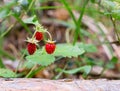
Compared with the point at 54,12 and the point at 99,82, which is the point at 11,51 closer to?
the point at 54,12

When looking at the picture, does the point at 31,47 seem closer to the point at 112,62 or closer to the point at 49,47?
the point at 49,47

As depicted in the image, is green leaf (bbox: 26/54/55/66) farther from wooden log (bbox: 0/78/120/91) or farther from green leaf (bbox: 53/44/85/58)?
wooden log (bbox: 0/78/120/91)

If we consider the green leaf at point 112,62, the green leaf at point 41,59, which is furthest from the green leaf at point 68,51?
the green leaf at point 112,62

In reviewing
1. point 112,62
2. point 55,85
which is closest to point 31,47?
point 55,85

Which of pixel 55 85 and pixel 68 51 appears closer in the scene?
pixel 55 85

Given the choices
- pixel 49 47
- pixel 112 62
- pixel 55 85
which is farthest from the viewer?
pixel 112 62
